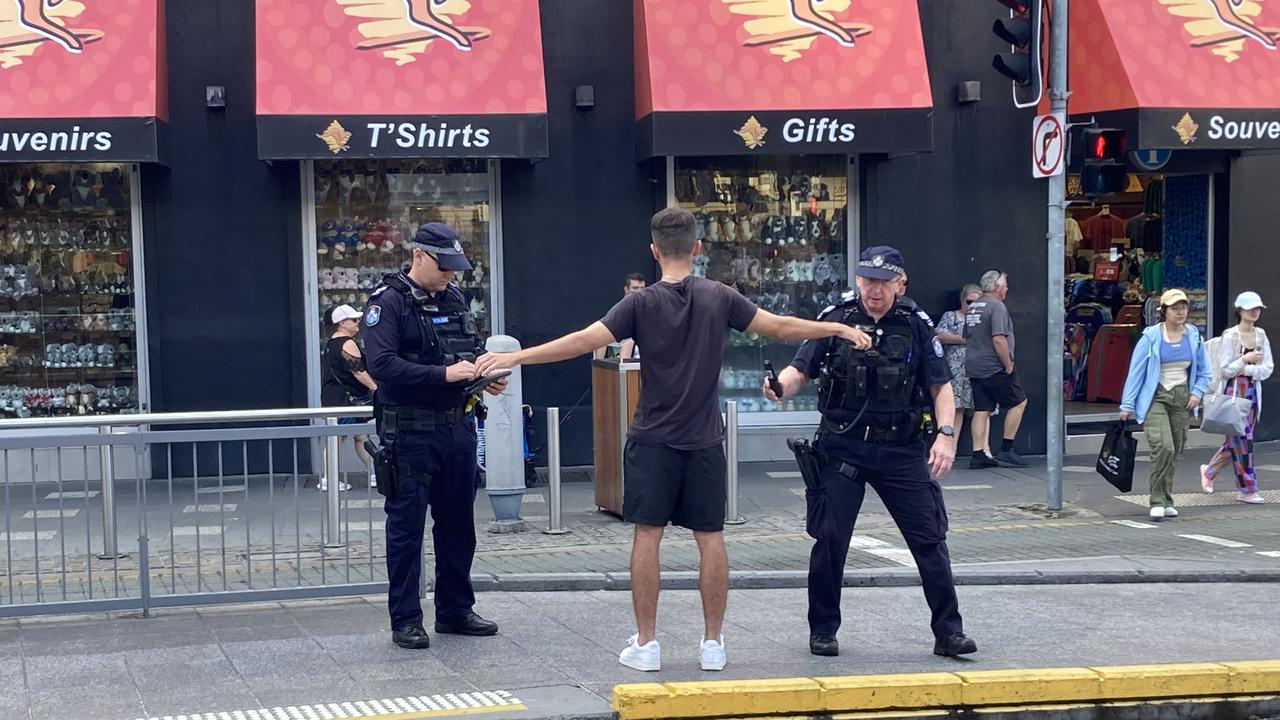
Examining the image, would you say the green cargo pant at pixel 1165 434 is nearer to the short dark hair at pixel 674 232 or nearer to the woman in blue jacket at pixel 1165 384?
the woman in blue jacket at pixel 1165 384

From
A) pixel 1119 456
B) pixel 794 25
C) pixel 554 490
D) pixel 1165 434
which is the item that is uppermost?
pixel 794 25

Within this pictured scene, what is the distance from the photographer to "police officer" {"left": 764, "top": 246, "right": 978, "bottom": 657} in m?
6.71

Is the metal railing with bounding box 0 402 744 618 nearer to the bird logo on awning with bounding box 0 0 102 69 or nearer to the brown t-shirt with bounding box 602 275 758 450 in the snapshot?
the brown t-shirt with bounding box 602 275 758 450

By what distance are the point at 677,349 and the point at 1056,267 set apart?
243 inches

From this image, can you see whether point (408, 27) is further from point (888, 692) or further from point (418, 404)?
point (888, 692)

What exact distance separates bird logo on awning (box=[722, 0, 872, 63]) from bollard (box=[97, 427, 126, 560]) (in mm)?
7468

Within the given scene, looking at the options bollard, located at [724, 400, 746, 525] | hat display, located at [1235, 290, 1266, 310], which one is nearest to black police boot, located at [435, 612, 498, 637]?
bollard, located at [724, 400, 746, 525]

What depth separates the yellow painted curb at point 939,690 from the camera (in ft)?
19.2

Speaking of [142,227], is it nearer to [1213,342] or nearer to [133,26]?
[133,26]

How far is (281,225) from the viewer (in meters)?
13.5

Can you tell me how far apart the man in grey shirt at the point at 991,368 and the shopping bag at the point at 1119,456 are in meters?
2.67

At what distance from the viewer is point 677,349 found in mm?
6363

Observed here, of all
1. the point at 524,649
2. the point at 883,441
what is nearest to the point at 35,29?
the point at 524,649

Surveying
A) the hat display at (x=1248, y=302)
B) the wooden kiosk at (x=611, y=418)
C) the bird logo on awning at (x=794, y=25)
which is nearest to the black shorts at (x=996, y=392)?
the hat display at (x=1248, y=302)
